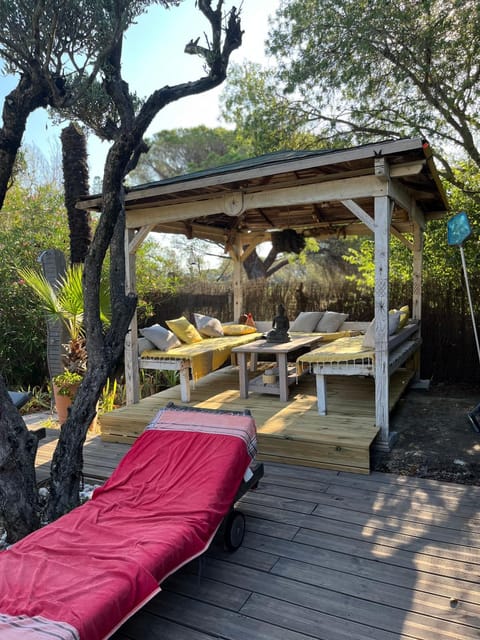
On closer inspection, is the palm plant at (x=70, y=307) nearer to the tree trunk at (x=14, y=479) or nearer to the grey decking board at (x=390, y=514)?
the tree trunk at (x=14, y=479)

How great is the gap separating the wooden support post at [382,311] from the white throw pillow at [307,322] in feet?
10.8

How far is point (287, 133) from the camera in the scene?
9555 mm

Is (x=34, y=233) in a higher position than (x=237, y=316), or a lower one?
higher

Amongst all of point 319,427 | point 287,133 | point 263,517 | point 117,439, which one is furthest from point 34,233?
point 263,517

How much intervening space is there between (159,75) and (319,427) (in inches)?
133

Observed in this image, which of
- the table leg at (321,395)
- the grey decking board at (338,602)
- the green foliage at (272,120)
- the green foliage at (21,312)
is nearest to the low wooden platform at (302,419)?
the table leg at (321,395)

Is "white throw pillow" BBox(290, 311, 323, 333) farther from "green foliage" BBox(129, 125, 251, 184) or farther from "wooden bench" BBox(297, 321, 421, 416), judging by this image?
"green foliage" BBox(129, 125, 251, 184)

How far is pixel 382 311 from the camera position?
157 inches

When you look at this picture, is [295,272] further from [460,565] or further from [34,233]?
[460,565]

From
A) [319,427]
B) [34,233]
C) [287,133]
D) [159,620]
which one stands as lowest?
[159,620]

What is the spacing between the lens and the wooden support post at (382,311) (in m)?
3.96

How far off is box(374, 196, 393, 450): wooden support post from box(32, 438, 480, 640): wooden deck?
718 millimetres

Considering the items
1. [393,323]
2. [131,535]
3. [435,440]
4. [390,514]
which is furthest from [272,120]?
[131,535]

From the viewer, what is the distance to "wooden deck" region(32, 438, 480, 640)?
195cm
